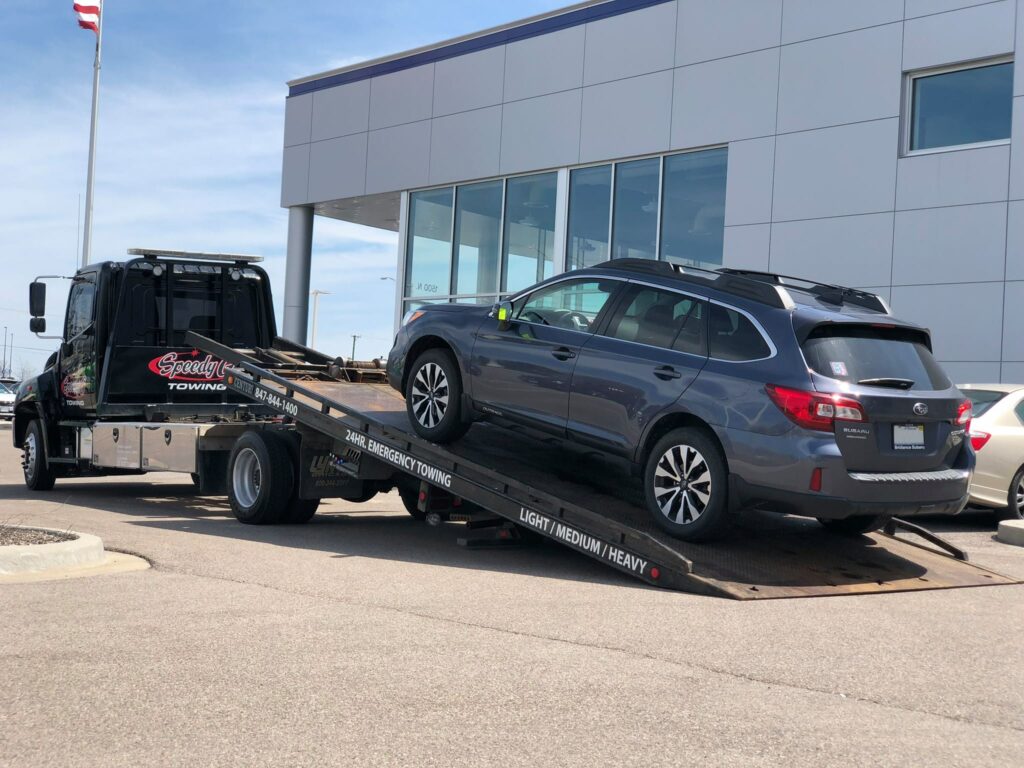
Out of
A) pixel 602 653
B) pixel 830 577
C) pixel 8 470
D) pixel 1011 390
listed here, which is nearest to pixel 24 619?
pixel 602 653

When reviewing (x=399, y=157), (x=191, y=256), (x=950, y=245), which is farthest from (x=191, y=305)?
(x=399, y=157)

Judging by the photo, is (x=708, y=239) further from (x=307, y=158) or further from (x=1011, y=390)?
(x=307, y=158)

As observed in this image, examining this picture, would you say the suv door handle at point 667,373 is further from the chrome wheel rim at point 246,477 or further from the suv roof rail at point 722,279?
the chrome wheel rim at point 246,477

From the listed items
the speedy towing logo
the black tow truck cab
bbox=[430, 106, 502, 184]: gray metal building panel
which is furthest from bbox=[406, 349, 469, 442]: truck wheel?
bbox=[430, 106, 502, 184]: gray metal building panel

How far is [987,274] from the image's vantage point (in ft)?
53.8

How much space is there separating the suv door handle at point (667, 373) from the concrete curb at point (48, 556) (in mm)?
4077

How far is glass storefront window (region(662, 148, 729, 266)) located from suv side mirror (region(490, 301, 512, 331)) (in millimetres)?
10983

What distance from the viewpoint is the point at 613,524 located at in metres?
7.95

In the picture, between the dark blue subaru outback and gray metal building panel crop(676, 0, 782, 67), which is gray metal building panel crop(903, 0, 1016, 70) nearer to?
gray metal building panel crop(676, 0, 782, 67)

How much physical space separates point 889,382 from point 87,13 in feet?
96.8

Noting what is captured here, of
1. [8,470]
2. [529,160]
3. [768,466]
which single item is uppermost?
[529,160]

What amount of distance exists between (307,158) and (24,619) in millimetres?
22303

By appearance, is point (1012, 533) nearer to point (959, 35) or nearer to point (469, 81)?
point (959, 35)

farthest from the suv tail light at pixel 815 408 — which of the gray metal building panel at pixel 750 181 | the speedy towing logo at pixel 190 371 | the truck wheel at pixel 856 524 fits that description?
the gray metal building panel at pixel 750 181
